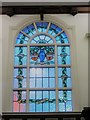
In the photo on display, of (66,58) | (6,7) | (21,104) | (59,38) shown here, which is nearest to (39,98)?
(21,104)

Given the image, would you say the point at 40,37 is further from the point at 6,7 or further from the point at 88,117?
the point at 88,117

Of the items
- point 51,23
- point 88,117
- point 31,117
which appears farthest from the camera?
point 51,23

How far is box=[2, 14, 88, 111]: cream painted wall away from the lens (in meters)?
6.54

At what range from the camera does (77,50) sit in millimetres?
6867

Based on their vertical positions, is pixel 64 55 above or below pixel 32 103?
above

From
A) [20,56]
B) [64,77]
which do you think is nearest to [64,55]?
[64,77]

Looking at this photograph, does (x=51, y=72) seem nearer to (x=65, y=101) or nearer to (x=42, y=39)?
(x=65, y=101)

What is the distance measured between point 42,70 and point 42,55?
0.47 meters

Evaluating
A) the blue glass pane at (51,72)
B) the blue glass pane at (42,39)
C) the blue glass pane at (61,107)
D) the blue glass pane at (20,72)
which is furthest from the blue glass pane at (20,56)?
the blue glass pane at (61,107)

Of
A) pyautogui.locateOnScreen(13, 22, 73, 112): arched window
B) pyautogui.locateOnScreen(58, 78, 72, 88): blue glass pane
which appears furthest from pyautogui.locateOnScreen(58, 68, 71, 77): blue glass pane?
pyautogui.locateOnScreen(58, 78, 72, 88): blue glass pane

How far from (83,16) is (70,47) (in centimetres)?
102

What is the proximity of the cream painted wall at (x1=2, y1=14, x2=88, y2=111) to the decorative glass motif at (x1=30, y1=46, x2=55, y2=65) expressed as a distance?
724mm

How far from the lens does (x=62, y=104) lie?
6637 mm

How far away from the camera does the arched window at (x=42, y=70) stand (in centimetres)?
665
